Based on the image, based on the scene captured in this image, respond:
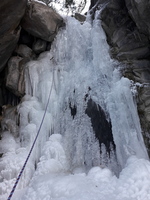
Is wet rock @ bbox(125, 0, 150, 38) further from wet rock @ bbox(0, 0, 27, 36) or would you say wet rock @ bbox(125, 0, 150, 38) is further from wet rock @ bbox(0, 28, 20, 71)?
wet rock @ bbox(0, 28, 20, 71)

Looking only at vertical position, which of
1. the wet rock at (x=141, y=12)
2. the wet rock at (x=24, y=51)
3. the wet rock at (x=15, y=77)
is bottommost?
the wet rock at (x=15, y=77)

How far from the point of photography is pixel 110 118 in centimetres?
464

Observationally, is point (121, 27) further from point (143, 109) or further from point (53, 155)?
point (53, 155)

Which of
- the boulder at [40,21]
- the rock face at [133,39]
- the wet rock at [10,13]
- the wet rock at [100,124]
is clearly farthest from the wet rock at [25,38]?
the wet rock at [100,124]

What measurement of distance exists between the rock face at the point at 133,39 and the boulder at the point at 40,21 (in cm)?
164

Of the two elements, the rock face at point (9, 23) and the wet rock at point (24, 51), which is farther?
the wet rock at point (24, 51)

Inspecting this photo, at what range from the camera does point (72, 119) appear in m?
5.24

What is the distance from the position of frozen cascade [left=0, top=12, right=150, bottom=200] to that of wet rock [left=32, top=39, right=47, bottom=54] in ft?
0.69

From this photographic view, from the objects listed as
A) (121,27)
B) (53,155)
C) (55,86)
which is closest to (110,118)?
(53,155)

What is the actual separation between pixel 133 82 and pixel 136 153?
1819mm

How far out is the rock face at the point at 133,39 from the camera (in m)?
4.70

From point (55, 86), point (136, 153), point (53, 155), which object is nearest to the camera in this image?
point (136, 153)

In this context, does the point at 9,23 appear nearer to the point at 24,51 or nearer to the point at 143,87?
the point at 24,51

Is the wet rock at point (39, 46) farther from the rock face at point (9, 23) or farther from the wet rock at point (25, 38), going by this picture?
the rock face at point (9, 23)
